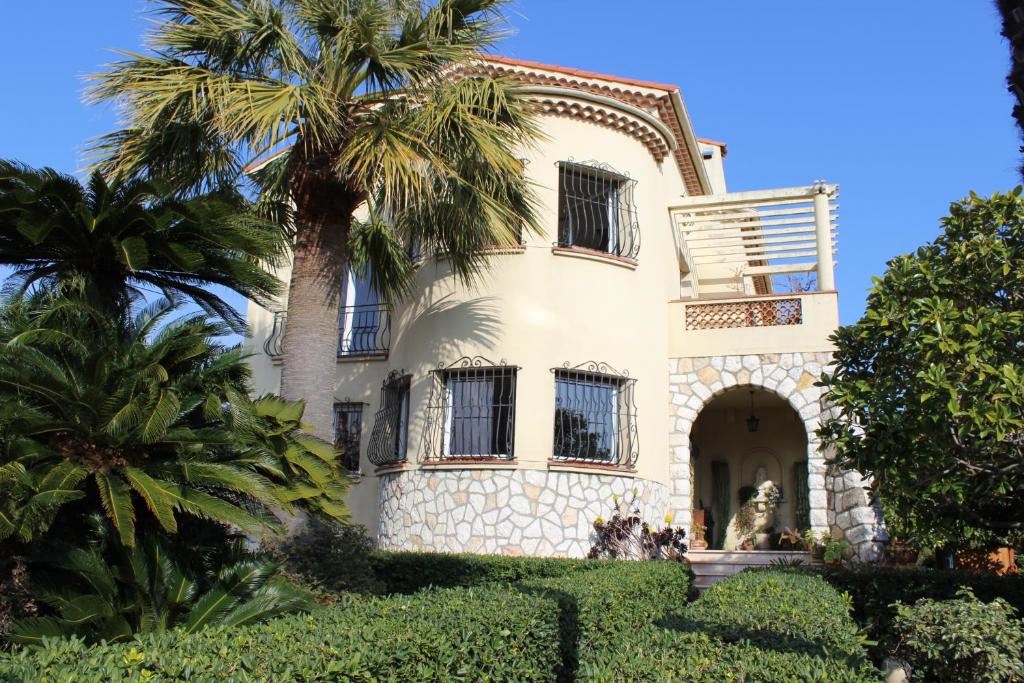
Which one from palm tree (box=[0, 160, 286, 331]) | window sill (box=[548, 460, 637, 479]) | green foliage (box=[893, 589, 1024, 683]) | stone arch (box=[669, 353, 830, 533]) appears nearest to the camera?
green foliage (box=[893, 589, 1024, 683])

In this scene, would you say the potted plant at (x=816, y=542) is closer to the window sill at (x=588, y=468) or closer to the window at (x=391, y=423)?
the window sill at (x=588, y=468)

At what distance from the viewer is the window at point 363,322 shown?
16.4 meters

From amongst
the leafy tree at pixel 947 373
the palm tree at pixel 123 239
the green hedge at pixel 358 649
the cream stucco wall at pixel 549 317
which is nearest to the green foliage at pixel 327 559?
the palm tree at pixel 123 239

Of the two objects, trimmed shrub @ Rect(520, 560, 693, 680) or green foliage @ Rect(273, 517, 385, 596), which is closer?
trimmed shrub @ Rect(520, 560, 693, 680)

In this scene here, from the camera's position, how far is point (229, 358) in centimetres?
796

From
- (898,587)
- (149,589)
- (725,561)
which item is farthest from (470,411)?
(149,589)

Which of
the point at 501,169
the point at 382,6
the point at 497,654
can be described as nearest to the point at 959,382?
the point at 497,654

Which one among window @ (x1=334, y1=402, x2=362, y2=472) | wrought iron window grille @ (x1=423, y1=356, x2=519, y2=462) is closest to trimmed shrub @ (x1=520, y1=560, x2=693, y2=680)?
wrought iron window grille @ (x1=423, y1=356, x2=519, y2=462)

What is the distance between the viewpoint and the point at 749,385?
15422 millimetres

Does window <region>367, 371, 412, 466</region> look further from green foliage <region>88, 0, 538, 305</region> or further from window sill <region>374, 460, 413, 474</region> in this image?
green foliage <region>88, 0, 538, 305</region>

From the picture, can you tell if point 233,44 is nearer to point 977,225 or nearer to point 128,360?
point 128,360

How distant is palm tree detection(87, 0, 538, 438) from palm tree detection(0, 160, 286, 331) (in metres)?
1.31

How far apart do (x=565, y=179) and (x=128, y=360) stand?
361 inches

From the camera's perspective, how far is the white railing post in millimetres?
15438
